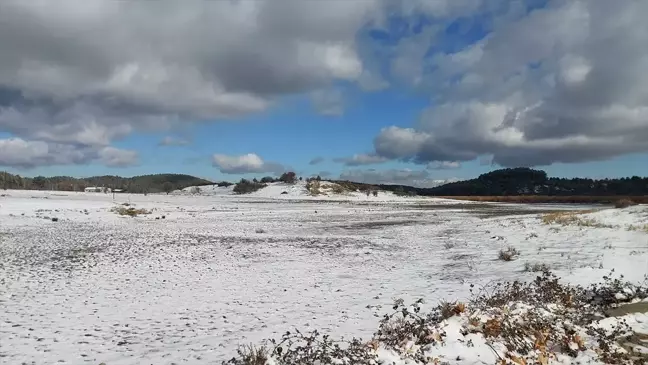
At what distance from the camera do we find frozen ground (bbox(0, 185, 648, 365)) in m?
9.52

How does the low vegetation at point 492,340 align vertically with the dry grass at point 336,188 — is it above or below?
below

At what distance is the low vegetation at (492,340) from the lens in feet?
24.6

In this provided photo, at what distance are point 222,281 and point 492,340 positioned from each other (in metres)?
10.3

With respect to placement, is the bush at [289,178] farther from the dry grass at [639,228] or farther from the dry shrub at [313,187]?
the dry grass at [639,228]

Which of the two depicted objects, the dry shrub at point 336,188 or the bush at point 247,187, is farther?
the bush at point 247,187

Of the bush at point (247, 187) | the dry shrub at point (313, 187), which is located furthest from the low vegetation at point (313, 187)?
the bush at point (247, 187)

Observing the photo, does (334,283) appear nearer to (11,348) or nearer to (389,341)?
(389,341)

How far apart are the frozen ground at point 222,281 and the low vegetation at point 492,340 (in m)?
1.20

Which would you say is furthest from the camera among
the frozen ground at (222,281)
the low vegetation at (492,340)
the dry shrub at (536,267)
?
the dry shrub at (536,267)

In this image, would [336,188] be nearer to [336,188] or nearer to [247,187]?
[336,188]

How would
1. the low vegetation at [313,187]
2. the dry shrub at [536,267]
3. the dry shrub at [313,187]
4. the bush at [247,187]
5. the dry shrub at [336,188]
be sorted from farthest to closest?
the bush at [247,187] < the dry shrub at [336,188] < the dry shrub at [313,187] < the low vegetation at [313,187] < the dry shrub at [536,267]

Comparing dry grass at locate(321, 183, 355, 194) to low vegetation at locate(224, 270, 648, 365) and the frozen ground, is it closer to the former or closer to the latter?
the frozen ground

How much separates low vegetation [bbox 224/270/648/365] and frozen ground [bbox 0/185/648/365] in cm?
120

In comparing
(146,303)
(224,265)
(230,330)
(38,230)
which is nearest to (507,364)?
(230,330)
